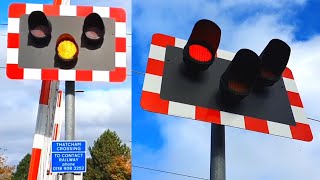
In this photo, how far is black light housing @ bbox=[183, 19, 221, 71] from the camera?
239cm

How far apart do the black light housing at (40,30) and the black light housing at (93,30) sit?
33 centimetres

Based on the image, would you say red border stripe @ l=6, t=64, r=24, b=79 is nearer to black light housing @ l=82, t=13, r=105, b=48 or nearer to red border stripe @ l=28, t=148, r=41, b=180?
black light housing @ l=82, t=13, r=105, b=48

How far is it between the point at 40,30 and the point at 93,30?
487 mm

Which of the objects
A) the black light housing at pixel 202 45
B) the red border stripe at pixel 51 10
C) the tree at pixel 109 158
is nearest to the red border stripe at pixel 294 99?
the black light housing at pixel 202 45

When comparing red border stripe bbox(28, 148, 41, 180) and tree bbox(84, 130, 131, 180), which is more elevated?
tree bbox(84, 130, 131, 180)

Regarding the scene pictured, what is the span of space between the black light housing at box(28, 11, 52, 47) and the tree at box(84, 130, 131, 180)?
43062 millimetres

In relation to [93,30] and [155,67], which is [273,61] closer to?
[155,67]

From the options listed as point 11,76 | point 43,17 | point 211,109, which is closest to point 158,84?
point 211,109

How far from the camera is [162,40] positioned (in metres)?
2.67

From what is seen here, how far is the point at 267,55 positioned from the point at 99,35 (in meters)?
2.13

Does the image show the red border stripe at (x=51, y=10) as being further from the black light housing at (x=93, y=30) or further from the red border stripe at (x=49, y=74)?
the red border stripe at (x=49, y=74)

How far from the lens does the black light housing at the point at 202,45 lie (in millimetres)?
2393

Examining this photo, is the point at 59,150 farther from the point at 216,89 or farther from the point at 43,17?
the point at 216,89

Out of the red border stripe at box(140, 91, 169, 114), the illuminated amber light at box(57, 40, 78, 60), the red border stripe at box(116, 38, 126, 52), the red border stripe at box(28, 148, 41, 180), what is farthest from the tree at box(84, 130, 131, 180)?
the red border stripe at box(140, 91, 169, 114)
